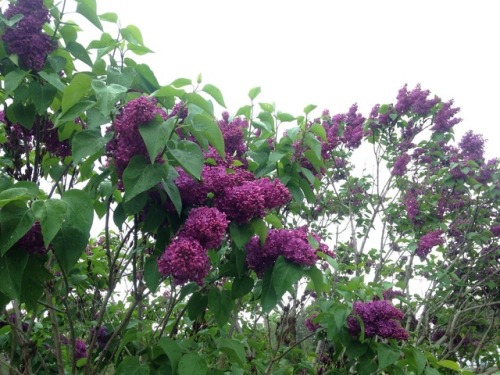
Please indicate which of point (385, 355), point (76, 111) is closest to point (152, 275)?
point (76, 111)

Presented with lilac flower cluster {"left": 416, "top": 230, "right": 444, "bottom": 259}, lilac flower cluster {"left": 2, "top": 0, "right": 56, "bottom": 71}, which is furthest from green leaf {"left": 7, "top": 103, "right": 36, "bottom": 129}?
lilac flower cluster {"left": 416, "top": 230, "right": 444, "bottom": 259}

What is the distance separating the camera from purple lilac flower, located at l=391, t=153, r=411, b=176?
16.9 ft

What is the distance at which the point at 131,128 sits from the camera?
155cm

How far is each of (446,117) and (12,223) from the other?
16.7ft

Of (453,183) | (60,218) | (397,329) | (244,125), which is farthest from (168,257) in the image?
(453,183)

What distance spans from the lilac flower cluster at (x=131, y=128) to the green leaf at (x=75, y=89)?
0.15 meters

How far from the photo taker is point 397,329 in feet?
7.55

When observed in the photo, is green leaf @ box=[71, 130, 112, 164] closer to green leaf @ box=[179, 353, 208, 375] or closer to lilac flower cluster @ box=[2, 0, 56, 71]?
lilac flower cluster @ box=[2, 0, 56, 71]

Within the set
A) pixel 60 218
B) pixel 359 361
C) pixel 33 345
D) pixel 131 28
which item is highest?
pixel 131 28

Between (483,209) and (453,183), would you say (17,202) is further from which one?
(483,209)

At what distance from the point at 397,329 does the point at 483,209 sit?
149 inches

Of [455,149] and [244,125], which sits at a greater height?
[455,149]

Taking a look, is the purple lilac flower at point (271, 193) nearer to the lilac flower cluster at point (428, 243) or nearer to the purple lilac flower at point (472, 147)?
the lilac flower cluster at point (428, 243)

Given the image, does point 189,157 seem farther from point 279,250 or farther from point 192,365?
point 192,365
